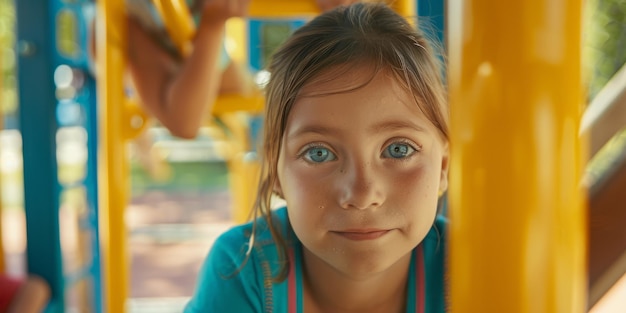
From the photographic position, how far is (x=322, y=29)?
0.69 meters

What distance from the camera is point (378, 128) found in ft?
1.91

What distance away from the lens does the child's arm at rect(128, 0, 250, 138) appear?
3.59 feet

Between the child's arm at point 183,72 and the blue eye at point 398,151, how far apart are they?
→ 0.54m

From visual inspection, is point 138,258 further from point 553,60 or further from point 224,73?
point 553,60

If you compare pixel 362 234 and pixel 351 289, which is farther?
pixel 351 289

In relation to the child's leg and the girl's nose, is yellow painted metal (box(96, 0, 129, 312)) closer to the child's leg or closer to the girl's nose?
the child's leg

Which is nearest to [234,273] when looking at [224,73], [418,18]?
[418,18]

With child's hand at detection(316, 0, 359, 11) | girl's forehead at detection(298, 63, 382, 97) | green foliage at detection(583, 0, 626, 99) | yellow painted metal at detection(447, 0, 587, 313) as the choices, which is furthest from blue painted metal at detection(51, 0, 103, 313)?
green foliage at detection(583, 0, 626, 99)

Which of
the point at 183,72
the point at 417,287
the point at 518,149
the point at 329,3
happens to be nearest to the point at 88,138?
the point at 183,72

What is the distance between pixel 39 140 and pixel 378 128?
773mm

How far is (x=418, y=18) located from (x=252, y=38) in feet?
4.44

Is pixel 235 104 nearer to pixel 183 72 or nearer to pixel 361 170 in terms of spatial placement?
pixel 183 72

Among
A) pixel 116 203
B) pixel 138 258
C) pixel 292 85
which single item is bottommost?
pixel 138 258

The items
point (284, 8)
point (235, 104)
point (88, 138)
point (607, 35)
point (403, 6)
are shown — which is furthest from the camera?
point (607, 35)
